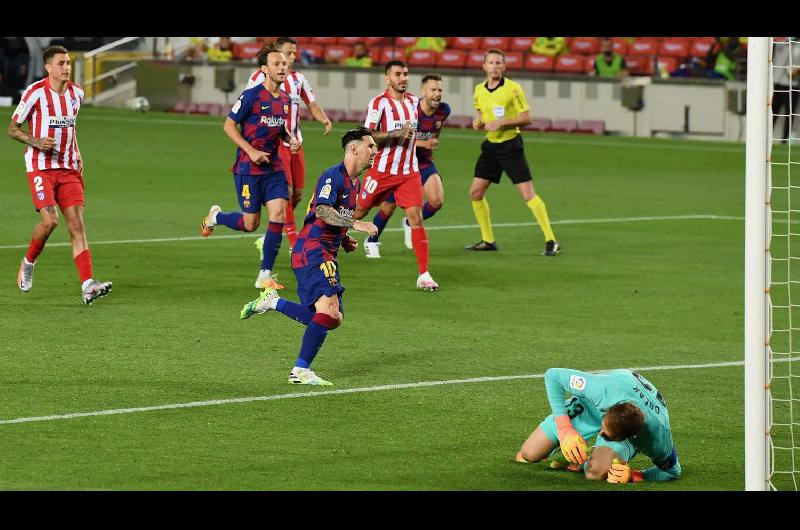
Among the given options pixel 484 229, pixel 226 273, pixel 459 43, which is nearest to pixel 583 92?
pixel 459 43

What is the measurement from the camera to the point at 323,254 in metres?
11.2

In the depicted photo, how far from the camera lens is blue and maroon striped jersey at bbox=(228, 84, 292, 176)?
1546 cm

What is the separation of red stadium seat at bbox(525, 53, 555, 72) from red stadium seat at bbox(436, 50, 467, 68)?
1.71m

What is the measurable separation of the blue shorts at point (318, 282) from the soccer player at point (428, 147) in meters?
6.28

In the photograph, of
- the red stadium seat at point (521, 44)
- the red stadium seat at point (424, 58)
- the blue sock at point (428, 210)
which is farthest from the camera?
the red stadium seat at point (424, 58)

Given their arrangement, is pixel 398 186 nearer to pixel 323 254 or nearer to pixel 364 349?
pixel 364 349

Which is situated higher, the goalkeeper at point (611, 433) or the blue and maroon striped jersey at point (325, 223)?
the blue and maroon striped jersey at point (325, 223)

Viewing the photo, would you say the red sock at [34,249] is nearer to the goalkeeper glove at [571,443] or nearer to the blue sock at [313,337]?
the blue sock at [313,337]

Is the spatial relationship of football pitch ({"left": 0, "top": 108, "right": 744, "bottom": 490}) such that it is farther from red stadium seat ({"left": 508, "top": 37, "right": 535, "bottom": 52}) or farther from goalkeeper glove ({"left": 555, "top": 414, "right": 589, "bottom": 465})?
red stadium seat ({"left": 508, "top": 37, "right": 535, "bottom": 52})

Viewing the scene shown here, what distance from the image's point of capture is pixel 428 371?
463 inches

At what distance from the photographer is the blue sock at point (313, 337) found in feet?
36.2

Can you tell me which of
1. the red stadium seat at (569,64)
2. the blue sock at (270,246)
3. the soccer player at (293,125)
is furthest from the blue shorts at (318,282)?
the red stadium seat at (569,64)

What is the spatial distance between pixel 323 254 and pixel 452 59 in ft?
93.0
